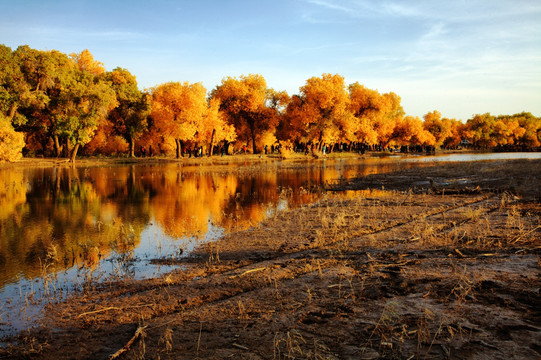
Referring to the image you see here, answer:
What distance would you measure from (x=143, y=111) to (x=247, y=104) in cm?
1766

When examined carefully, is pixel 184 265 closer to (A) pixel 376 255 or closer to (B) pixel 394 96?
(A) pixel 376 255

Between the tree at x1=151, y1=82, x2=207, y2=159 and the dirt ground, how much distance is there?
4874 centimetres

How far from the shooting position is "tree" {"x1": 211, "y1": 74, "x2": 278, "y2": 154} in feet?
226

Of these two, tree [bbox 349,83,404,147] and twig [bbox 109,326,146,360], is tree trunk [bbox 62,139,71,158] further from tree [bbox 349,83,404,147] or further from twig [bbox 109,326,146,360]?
twig [bbox 109,326,146,360]

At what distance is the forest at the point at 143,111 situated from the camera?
49.7 meters

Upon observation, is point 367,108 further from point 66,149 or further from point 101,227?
point 101,227

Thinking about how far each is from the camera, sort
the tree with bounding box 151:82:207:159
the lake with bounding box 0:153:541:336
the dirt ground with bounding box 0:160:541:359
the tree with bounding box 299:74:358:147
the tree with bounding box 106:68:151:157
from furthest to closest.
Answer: the tree with bounding box 299:74:358:147 → the tree with bounding box 106:68:151:157 → the tree with bounding box 151:82:207:159 → the lake with bounding box 0:153:541:336 → the dirt ground with bounding box 0:160:541:359

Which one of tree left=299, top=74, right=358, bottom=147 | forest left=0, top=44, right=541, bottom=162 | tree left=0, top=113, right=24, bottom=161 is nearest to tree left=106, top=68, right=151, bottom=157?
forest left=0, top=44, right=541, bottom=162

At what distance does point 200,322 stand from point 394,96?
108 m

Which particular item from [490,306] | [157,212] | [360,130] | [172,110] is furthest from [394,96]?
[490,306]

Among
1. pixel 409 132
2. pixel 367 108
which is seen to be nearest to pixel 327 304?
pixel 367 108

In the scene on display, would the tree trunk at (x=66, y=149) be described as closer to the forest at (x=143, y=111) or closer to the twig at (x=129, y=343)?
the forest at (x=143, y=111)

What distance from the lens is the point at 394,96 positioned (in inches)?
4139

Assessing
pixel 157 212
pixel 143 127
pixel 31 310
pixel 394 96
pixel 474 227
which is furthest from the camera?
pixel 394 96
